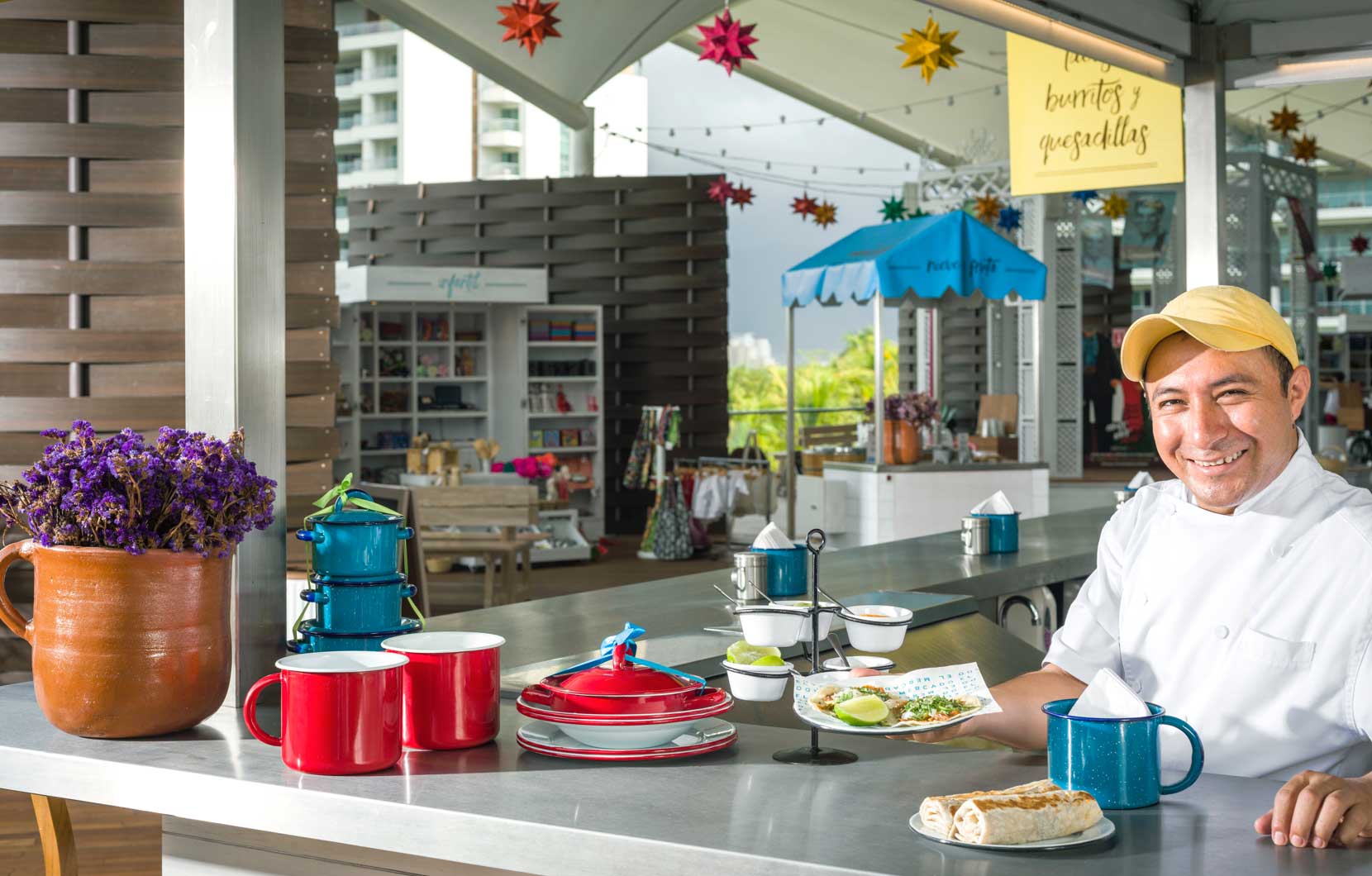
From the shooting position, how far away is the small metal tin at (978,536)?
4.11m

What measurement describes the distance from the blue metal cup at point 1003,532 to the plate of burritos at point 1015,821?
2751 millimetres

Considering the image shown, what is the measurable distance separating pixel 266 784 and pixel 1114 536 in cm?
129

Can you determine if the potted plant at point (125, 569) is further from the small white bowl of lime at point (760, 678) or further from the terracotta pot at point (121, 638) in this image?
the small white bowl of lime at point (760, 678)

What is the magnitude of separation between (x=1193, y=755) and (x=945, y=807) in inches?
12.8

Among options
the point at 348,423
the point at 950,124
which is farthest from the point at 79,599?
the point at 950,124

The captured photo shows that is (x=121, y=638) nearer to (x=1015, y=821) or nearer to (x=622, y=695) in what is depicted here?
(x=622, y=695)

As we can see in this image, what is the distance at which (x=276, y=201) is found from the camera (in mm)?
2084

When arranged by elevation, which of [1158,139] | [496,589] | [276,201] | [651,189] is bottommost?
[496,589]

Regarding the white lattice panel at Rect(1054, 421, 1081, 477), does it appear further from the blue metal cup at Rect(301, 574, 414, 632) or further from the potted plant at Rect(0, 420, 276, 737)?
the potted plant at Rect(0, 420, 276, 737)

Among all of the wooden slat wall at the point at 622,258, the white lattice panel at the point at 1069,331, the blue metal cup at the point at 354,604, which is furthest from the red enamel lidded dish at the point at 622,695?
the wooden slat wall at the point at 622,258

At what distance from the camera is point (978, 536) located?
4121mm

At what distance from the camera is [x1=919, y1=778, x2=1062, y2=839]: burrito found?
4.60ft

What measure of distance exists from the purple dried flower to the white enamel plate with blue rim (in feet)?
2.63

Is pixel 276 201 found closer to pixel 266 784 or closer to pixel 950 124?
pixel 266 784
